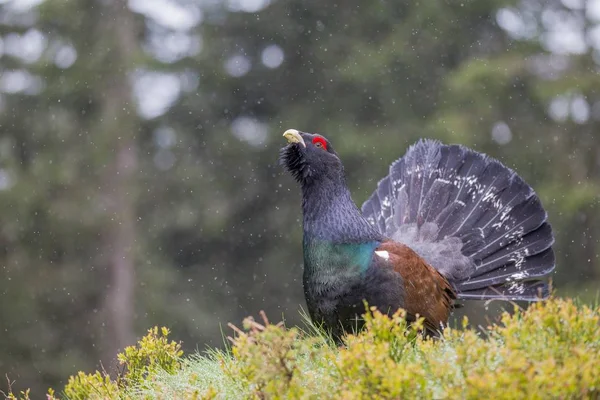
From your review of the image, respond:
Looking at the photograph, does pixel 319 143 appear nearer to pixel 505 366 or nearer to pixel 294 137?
pixel 294 137

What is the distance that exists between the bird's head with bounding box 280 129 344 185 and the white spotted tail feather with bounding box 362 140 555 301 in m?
1.24

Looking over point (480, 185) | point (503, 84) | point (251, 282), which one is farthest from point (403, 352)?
point (251, 282)

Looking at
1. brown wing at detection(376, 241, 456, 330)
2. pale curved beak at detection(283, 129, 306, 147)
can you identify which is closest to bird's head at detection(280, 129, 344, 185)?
pale curved beak at detection(283, 129, 306, 147)

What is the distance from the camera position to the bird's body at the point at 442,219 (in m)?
5.20

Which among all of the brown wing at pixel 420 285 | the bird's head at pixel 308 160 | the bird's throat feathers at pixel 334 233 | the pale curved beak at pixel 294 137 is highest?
the pale curved beak at pixel 294 137

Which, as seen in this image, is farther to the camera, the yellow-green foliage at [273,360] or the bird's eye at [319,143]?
the bird's eye at [319,143]

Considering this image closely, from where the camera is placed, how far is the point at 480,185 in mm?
6348

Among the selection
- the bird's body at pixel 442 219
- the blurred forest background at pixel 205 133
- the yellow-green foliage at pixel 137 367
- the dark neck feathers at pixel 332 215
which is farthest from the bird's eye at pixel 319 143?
the blurred forest background at pixel 205 133

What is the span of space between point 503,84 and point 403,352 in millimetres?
11714

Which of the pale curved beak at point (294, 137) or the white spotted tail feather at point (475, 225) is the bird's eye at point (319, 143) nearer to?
the pale curved beak at point (294, 137)

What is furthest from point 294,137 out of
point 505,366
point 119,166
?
→ point 119,166

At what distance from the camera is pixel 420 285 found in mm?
5262

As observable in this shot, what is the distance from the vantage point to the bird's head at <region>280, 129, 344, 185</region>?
5.24m

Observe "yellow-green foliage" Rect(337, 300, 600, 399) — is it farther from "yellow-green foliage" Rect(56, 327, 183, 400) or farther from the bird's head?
the bird's head
